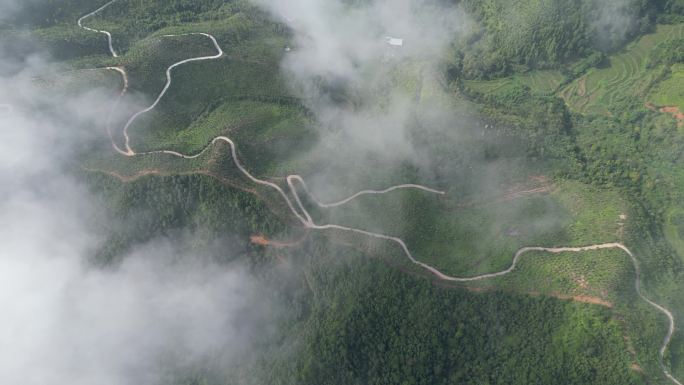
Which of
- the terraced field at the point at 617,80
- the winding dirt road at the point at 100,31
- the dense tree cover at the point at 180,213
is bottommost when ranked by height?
the dense tree cover at the point at 180,213

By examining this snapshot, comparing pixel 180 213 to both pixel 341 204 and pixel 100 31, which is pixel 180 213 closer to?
pixel 341 204

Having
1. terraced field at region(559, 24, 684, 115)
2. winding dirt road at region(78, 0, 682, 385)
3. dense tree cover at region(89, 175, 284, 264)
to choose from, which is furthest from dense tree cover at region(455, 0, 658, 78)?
dense tree cover at region(89, 175, 284, 264)

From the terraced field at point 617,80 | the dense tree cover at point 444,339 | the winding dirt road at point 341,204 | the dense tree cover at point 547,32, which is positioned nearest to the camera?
the dense tree cover at point 444,339

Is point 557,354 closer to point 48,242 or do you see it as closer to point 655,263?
point 655,263

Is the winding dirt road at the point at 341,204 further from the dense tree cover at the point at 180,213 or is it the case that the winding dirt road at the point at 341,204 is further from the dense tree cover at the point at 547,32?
the dense tree cover at the point at 547,32

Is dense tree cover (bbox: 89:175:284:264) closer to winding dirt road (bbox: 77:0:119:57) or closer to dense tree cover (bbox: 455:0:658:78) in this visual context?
winding dirt road (bbox: 77:0:119:57)

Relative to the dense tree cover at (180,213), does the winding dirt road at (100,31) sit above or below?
above

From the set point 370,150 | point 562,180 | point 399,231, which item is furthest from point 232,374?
point 562,180

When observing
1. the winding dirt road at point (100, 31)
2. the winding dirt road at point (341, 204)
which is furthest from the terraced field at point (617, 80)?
the winding dirt road at point (100, 31)
